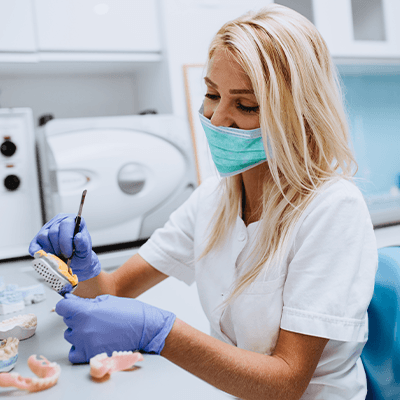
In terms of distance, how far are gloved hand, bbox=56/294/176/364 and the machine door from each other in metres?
0.78

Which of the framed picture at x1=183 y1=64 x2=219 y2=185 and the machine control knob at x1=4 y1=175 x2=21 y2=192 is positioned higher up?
the framed picture at x1=183 y1=64 x2=219 y2=185

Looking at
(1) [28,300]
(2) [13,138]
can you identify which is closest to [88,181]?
(2) [13,138]

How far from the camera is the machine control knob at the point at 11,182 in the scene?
1.38m

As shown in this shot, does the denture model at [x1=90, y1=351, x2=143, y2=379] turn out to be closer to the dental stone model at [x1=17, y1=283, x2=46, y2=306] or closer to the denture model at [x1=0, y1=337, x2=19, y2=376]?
the denture model at [x1=0, y1=337, x2=19, y2=376]

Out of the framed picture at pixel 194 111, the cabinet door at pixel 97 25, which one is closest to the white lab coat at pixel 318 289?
the framed picture at pixel 194 111

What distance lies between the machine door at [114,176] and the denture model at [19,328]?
24.8 inches

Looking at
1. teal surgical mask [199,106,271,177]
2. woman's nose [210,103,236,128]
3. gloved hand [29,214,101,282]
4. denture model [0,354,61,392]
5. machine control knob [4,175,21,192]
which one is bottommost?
denture model [0,354,61,392]

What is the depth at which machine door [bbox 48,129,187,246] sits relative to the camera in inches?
52.6

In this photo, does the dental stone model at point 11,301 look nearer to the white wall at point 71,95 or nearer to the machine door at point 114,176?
the machine door at point 114,176

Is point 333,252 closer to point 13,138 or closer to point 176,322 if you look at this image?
point 176,322

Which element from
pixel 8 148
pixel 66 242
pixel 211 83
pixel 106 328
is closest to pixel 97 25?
pixel 8 148

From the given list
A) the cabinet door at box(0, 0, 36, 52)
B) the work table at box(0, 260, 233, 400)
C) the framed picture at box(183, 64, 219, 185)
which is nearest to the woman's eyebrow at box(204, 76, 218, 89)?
the work table at box(0, 260, 233, 400)

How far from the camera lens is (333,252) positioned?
0.69 meters

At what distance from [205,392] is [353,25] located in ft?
6.24
